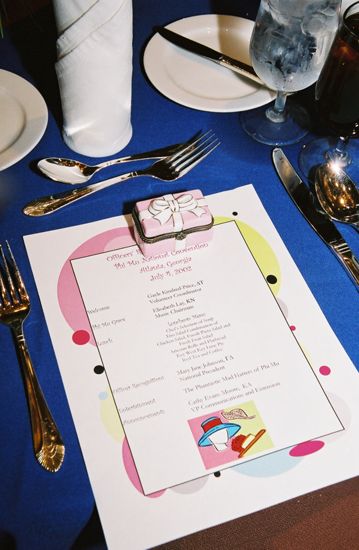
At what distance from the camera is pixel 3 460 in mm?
525

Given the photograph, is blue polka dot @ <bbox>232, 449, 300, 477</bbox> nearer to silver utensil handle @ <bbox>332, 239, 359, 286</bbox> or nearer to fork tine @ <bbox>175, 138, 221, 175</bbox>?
silver utensil handle @ <bbox>332, 239, 359, 286</bbox>

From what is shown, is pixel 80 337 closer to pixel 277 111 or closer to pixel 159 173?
pixel 159 173

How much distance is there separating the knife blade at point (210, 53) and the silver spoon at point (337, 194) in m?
0.19

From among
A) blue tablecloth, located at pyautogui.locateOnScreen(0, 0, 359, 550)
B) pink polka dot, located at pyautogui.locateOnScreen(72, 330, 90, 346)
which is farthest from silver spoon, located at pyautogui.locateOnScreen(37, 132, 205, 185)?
pink polka dot, located at pyautogui.locateOnScreen(72, 330, 90, 346)

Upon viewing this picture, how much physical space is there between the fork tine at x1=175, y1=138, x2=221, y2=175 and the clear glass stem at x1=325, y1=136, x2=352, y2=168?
16 centimetres

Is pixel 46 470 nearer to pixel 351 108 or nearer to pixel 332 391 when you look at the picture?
pixel 332 391

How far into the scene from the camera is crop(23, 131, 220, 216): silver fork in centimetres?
70

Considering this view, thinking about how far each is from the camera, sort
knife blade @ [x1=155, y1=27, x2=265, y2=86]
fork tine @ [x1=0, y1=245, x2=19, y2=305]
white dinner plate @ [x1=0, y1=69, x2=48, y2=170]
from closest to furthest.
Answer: fork tine @ [x1=0, y1=245, x2=19, y2=305] < white dinner plate @ [x1=0, y1=69, x2=48, y2=170] < knife blade @ [x1=155, y1=27, x2=265, y2=86]

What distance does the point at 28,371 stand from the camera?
57 cm

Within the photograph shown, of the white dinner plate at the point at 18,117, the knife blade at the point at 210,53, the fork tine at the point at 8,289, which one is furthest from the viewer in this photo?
the knife blade at the point at 210,53

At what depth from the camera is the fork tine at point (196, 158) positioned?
2.48 ft

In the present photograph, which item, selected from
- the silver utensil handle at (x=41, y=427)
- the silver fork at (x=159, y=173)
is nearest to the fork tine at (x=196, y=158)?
the silver fork at (x=159, y=173)

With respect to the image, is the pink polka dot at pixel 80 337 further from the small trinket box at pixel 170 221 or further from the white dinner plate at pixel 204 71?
the white dinner plate at pixel 204 71

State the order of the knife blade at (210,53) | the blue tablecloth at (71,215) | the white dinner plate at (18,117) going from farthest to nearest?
the knife blade at (210,53)
the white dinner plate at (18,117)
the blue tablecloth at (71,215)
